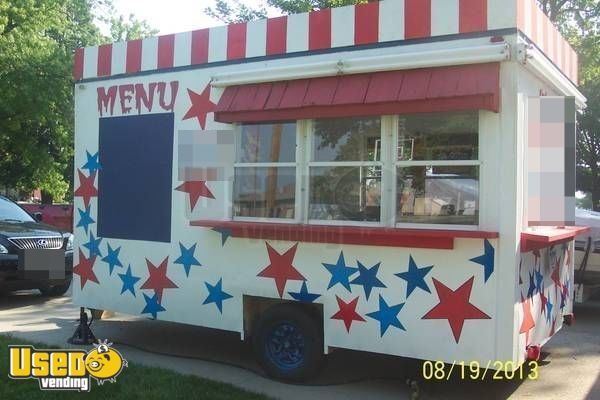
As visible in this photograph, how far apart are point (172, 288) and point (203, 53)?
234 centimetres

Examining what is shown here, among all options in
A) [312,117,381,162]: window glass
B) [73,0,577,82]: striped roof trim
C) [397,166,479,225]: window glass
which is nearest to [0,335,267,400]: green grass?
[397,166,479,225]: window glass

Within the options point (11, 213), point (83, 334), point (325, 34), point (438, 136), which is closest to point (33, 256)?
point (11, 213)

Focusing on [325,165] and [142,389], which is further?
[325,165]

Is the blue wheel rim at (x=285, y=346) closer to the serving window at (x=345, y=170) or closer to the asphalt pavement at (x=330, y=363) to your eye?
the asphalt pavement at (x=330, y=363)

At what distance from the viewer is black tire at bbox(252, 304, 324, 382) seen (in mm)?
5387

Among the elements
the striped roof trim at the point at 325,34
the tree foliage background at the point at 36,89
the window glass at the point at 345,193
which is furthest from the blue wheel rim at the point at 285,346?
the tree foliage background at the point at 36,89

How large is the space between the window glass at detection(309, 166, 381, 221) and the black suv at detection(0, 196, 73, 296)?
513cm

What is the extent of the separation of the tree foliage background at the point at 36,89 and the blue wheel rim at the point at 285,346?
1458 centimetres

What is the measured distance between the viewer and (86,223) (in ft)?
22.4

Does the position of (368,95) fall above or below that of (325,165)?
above

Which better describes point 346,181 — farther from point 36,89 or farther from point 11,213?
point 36,89

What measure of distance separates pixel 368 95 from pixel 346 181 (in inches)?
30.5

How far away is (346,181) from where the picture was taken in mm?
5371
